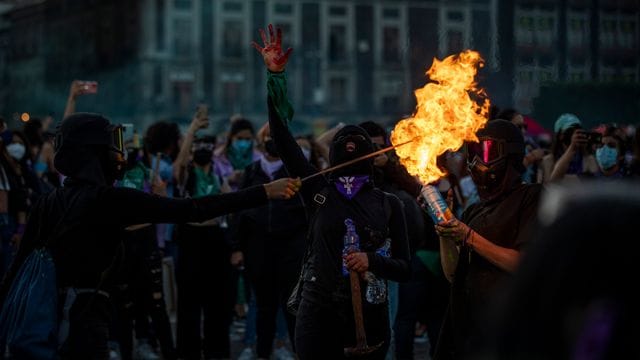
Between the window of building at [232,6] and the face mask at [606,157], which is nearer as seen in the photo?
the face mask at [606,157]

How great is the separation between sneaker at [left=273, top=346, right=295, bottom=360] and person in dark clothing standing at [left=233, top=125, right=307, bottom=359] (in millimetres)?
600

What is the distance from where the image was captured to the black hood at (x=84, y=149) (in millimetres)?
5996

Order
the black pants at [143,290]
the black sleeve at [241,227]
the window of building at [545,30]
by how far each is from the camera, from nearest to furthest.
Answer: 1. the black pants at [143,290]
2. the black sleeve at [241,227]
3. the window of building at [545,30]

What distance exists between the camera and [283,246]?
10.9 m

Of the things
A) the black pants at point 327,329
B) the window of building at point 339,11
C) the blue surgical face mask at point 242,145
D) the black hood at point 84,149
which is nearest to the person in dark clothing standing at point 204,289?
the blue surgical face mask at point 242,145

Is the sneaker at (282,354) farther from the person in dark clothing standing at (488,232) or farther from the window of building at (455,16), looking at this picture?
the window of building at (455,16)

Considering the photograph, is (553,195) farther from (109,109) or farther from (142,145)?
(109,109)

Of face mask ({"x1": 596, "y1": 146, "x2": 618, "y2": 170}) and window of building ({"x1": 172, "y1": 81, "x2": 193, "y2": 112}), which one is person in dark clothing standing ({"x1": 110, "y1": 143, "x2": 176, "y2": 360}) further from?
window of building ({"x1": 172, "y1": 81, "x2": 193, "y2": 112})

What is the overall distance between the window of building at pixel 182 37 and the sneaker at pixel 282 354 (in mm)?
62509

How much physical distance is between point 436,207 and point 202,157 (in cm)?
572

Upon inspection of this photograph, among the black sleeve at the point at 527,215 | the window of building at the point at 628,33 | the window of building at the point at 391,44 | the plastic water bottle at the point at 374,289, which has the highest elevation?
the window of building at the point at 391,44

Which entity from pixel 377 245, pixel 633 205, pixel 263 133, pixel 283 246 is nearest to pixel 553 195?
pixel 633 205

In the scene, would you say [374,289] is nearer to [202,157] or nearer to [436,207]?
[436,207]

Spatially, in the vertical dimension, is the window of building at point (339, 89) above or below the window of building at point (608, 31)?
above
